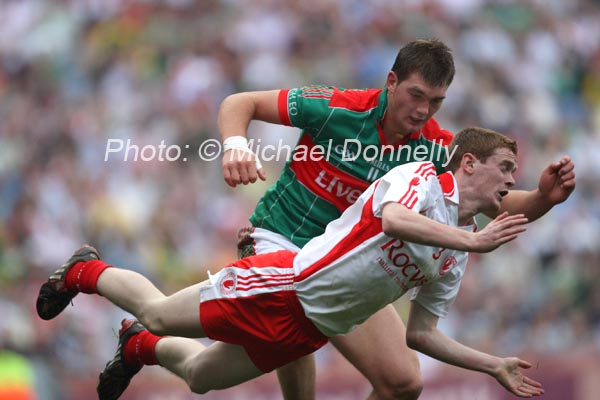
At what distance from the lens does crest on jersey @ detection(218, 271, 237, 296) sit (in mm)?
5645

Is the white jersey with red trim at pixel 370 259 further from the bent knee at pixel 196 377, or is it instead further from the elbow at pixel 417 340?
the bent knee at pixel 196 377

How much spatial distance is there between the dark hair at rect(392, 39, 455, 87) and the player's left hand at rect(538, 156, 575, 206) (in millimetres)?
707

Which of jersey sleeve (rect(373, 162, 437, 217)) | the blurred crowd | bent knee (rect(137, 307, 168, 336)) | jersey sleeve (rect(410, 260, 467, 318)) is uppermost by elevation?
the blurred crowd

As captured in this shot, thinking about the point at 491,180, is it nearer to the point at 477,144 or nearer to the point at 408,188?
the point at 477,144

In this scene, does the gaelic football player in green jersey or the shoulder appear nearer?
the gaelic football player in green jersey

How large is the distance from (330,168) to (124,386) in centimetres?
179

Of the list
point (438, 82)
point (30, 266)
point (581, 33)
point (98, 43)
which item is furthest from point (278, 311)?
point (581, 33)

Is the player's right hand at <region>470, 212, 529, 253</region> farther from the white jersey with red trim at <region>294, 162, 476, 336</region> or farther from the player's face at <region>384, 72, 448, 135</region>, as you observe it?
the player's face at <region>384, 72, 448, 135</region>

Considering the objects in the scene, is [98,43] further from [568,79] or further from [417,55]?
[417,55]

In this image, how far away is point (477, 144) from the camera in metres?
5.44

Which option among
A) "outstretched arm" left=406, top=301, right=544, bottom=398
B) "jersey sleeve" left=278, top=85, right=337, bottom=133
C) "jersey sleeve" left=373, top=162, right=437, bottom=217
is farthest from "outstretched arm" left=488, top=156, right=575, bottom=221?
"jersey sleeve" left=278, top=85, right=337, bottom=133

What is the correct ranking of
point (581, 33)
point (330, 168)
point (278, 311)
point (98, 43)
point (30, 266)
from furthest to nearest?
point (581, 33), point (98, 43), point (30, 266), point (330, 168), point (278, 311)

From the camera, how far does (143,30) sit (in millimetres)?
13297

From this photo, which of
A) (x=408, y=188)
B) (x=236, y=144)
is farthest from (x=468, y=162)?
(x=236, y=144)
